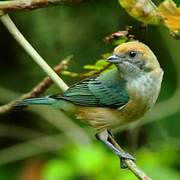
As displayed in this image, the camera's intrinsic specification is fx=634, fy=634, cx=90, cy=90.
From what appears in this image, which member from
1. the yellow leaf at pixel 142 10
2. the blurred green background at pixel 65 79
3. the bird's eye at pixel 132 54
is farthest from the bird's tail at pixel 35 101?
the blurred green background at pixel 65 79

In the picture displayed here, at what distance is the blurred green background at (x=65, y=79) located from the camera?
210 inches

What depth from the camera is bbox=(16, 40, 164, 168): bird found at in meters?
3.14

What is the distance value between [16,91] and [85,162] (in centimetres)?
165

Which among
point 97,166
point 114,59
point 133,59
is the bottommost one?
point 97,166

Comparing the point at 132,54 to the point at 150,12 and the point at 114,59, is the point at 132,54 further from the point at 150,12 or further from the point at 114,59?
the point at 150,12

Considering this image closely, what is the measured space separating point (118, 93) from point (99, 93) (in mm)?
133

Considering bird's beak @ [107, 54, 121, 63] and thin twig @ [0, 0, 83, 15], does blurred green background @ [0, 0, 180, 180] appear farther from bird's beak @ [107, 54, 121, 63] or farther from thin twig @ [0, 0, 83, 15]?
thin twig @ [0, 0, 83, 15]

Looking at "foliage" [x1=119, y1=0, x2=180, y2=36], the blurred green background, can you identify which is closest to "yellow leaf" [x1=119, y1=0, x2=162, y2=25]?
"foliage" [x1=119, y1=0, x2=180, y2=36]

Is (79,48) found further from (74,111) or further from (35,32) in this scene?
(74,111)

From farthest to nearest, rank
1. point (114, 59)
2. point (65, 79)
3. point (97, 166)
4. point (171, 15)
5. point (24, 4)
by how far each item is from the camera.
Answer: point (65, 79) → point (97, 166) → point (114, 59) → point (24, 4) → point (171, 15)

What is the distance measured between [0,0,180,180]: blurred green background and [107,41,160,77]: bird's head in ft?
6.13

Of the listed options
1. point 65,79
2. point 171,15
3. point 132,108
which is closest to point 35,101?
point 132,108

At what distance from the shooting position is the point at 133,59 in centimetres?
317

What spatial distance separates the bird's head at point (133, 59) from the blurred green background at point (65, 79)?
1868 mm
